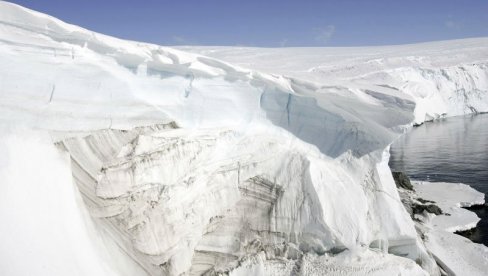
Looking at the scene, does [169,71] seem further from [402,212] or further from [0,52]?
[402,212]

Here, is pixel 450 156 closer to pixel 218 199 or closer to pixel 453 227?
pixel 453 227

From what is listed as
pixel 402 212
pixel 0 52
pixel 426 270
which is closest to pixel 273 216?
pixel 402 212

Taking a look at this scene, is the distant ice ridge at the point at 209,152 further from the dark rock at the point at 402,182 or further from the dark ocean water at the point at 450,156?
the dark rock at the point at 402,182

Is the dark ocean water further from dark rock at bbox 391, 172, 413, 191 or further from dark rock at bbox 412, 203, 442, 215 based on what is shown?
dark rock at bbox 391, 172, 413, 191

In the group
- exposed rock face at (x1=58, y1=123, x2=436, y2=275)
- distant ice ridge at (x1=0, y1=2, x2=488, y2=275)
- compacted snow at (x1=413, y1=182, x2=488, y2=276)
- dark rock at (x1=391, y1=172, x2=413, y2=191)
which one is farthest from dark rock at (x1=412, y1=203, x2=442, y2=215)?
exposed rock face at (x1=58, y1=123, x2=436, y2=275)

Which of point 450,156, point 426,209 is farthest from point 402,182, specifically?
point 450,156

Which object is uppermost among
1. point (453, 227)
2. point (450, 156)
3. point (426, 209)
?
point (450, 156)
